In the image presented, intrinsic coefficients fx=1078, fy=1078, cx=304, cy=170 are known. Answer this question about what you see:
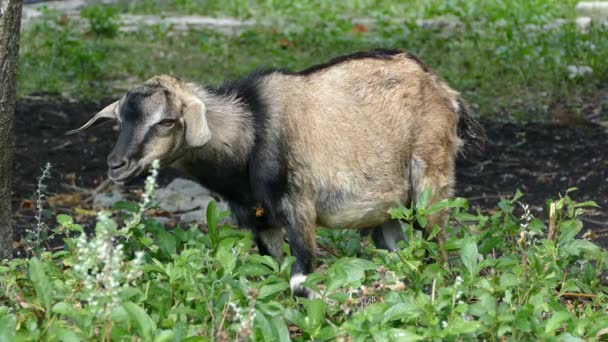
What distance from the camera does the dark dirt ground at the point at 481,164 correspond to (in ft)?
24.6

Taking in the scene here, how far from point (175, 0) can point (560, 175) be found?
7.96 m

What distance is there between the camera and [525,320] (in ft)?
13.2

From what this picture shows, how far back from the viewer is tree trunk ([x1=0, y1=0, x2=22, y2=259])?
5164 mm

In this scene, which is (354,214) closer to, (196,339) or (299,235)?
(299,235)

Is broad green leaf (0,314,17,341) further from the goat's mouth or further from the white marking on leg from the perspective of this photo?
the white marking on leg

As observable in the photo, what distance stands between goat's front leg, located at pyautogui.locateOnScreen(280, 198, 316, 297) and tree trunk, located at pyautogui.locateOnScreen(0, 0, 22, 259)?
1.41 meters

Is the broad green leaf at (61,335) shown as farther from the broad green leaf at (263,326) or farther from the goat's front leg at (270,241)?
the goat's front leg at (270,241)

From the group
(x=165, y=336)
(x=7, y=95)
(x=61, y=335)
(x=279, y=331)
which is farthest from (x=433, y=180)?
(x=61, y=335)

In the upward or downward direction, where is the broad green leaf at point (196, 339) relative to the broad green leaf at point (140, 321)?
downward

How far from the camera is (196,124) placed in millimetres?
4816

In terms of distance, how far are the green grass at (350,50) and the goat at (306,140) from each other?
13.5 feet

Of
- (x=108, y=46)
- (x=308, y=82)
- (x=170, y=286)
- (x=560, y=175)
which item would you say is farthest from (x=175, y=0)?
(x=170, y=286)

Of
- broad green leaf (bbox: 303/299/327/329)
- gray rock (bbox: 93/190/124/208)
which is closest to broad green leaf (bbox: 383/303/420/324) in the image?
broad green leaf (bbox: 303/299/327/329)

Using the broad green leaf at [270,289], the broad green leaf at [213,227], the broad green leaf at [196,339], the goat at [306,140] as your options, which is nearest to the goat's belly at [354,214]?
the goat at [306,140]
